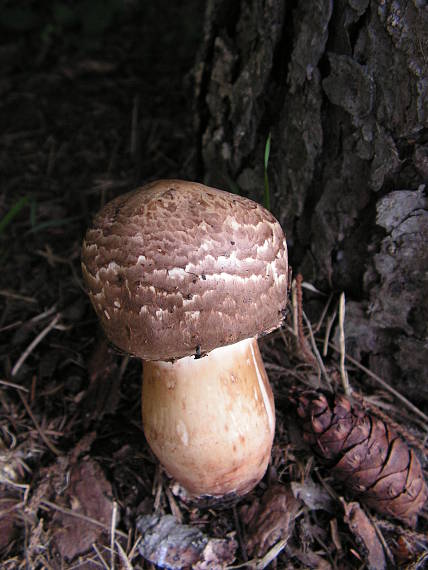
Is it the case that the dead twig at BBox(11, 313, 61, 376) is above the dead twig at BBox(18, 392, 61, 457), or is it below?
above

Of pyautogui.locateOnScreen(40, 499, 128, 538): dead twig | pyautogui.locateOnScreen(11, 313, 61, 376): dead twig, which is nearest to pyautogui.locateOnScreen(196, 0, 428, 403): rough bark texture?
pyautogui.locateOnScreen(11, 313, 61, 376): dead twig

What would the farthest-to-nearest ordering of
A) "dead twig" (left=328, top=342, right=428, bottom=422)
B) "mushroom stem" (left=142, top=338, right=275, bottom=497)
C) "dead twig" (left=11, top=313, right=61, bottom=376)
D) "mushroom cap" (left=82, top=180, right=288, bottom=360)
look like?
"dead twig" (left=11, top=313, right=61, bottom=376) < "dead twig" (left=328, top=342, right=428, bottom=422) < "mushroom stem" (left=142, top=338, right=275, bottom=497) < "mushroom cap" (left=82, top=180, right=288, bottom=360)

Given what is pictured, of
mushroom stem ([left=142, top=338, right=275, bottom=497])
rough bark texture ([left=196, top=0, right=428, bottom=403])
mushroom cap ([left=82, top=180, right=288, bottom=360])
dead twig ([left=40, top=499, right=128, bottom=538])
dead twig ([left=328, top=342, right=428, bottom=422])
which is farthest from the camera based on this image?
dead twig ([left=328, top=342, right=428, bottom=422])

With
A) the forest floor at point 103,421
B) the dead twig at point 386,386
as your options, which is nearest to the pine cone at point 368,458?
the forest floor at point 103,421

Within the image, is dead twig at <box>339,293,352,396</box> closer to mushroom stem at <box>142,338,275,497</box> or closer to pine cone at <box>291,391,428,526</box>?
pine cone at <box>291,391,428,526</box>

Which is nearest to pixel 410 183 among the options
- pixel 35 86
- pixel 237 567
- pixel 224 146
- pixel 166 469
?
pixel 224 146

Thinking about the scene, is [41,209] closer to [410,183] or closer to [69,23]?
[69,23]

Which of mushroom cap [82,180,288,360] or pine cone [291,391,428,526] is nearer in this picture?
mushroom cap [82,180,288,360]
